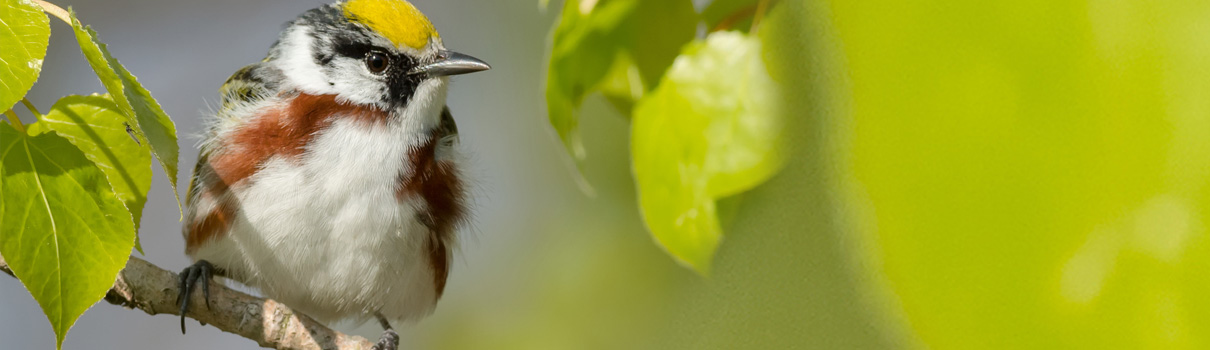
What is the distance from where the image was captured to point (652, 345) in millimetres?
3021

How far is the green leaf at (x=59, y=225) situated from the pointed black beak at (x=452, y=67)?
120 cm

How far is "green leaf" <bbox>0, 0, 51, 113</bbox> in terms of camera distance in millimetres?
1004

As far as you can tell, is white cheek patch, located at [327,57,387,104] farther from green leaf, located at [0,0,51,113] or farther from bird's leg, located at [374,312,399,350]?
green leaf, located at [0,0,51,113]

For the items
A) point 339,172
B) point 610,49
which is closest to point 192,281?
point 339,172

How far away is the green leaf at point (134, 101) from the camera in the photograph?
1.04 m

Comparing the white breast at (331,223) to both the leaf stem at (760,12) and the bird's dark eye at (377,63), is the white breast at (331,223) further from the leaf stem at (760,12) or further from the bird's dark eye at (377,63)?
the leaf stem at (760,12)

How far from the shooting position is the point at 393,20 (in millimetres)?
2338

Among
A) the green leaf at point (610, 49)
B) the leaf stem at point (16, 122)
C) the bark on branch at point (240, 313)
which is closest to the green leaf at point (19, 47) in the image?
the leaf stem at point (16, 122)

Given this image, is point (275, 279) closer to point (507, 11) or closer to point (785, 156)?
point (785, 156)

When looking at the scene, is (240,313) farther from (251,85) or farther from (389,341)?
(251,85)

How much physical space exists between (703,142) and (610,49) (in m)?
0.25

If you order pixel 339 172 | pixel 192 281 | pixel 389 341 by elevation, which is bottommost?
pixel 389 341

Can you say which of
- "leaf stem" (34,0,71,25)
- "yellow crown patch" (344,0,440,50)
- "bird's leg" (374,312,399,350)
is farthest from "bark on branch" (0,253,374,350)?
"yellow crown patch" (344,0,440,50)

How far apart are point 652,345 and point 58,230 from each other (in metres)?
2.15
